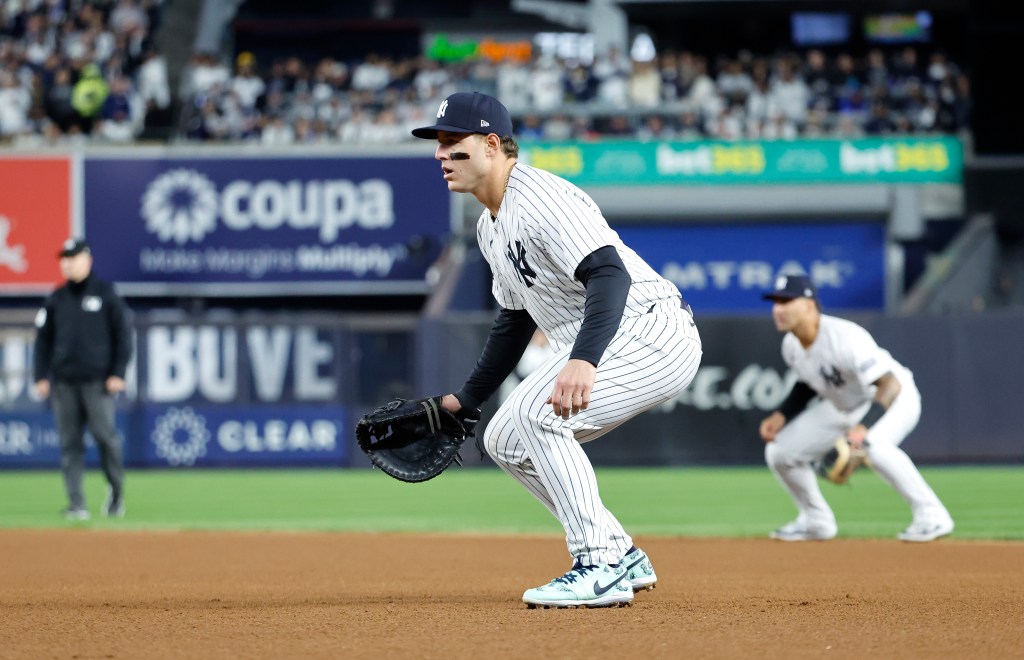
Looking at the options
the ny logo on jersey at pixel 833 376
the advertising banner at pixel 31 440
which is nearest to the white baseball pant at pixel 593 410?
the ny logo on jersey at pixel 833 376

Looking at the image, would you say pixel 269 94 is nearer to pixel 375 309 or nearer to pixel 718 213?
pixel 375 309

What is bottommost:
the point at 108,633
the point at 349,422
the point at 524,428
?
the point at 349,422

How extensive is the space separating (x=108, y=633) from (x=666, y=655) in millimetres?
1904

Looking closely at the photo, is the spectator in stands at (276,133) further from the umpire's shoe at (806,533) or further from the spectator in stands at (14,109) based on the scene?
the umpire's shoe at (806,533)

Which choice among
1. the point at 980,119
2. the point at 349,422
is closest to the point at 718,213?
the point at 980,119

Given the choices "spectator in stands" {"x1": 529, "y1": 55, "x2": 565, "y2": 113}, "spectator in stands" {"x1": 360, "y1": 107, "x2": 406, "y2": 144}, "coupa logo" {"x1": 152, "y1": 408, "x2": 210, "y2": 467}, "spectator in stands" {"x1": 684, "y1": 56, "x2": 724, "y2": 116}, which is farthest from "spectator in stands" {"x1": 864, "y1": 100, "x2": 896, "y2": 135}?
"coupa logo" {"x1": 152, "y1": 408, "x2": 210, "y2": 467}

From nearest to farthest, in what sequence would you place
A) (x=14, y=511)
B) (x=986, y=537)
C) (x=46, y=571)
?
(x=46, y=571)
(x=986, y=537)
(x=14, y=511)

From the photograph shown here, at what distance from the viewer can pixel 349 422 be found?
17938mm

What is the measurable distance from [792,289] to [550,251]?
3.88m

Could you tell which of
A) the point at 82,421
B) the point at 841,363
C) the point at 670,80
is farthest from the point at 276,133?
the point at 841,363

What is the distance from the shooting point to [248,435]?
712 inches

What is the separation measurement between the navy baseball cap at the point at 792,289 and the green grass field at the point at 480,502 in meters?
1.76

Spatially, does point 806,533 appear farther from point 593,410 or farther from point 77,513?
point 77,513

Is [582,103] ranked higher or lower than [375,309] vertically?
higher
